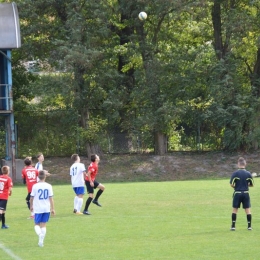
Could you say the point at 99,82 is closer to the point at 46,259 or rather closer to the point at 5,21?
the point at 5,21

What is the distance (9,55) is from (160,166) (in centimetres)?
1042

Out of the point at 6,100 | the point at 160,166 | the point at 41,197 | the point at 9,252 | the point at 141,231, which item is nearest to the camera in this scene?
the point at 9,252

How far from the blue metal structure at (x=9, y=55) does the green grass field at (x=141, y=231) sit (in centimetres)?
1119

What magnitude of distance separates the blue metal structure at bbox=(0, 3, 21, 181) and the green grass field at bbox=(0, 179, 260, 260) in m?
11.2

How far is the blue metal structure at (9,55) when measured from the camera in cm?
3700

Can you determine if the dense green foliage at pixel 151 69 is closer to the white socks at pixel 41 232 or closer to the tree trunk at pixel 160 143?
the tree trunk at pixel 160 143

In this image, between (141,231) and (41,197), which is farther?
(141,231)

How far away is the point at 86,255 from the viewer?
13.7 m

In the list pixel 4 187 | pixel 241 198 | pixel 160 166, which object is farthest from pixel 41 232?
pixel 160 166

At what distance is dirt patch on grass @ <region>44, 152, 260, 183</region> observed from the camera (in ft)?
124

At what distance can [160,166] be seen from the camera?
1559 inches

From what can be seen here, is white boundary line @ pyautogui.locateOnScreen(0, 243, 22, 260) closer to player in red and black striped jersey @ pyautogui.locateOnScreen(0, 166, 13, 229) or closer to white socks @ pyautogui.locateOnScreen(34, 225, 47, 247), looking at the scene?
white socks @ pyautogui.locateOnScreen(34, 225, 47, 247)

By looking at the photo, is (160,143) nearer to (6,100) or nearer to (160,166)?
(160,166)

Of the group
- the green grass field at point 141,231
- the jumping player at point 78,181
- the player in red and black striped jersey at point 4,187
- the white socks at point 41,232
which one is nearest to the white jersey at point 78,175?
the jumping player at point 78,181
